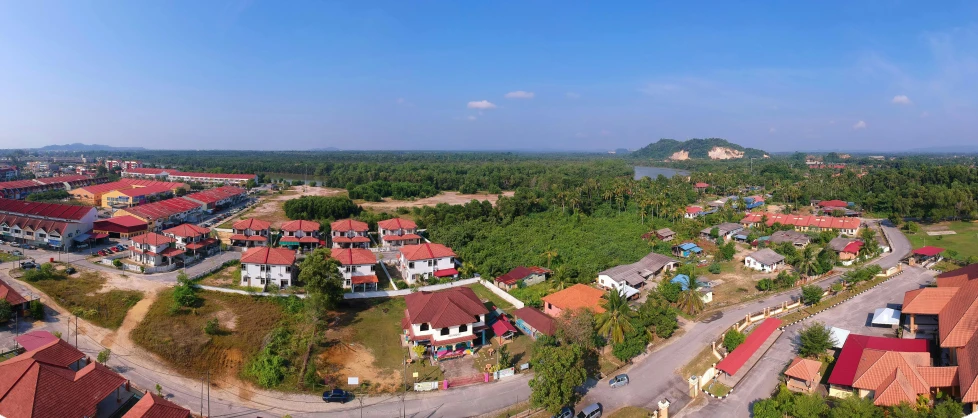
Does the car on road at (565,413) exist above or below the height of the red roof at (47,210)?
below

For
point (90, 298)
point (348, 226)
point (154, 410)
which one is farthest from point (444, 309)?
point (348, 226)

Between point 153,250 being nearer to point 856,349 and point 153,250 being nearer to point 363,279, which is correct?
point 363,279

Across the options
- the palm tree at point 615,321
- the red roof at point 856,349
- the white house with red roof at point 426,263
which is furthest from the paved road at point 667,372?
the white house with red roof at point 426,263

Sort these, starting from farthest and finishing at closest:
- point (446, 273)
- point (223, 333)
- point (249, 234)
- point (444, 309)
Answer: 1. point (249, 234)
2. point (446, 273)
3. point (223, 333)
4. point (444, 309)

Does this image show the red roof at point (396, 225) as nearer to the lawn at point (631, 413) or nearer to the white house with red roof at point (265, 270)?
the white house with red roof at point (265, 270)

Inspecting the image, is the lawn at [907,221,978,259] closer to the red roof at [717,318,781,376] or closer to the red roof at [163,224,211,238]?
the red roof at [717,318,781,376]

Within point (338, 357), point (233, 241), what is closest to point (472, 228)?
point (233, 241)

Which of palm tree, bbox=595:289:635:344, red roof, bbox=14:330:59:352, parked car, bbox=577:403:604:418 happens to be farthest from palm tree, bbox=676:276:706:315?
red roof, bbox=14:330:59:352

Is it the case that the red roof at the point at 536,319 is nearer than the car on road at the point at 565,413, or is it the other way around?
the car on road at the point at 565,413
